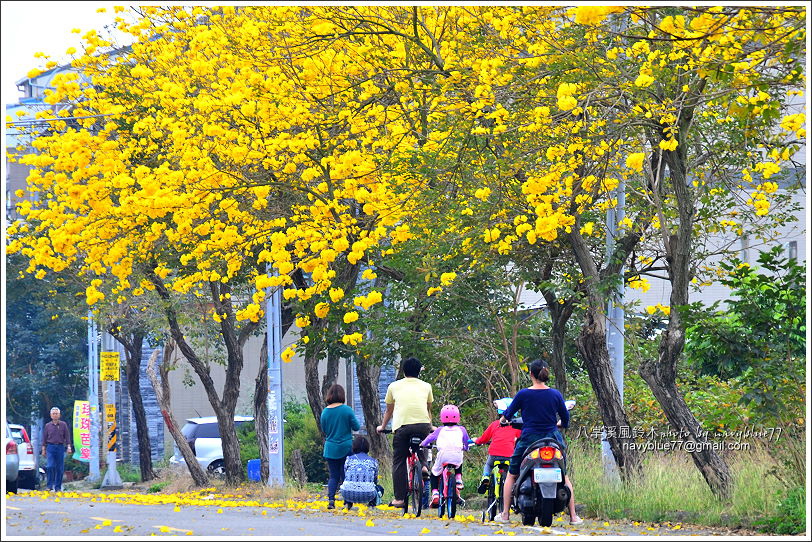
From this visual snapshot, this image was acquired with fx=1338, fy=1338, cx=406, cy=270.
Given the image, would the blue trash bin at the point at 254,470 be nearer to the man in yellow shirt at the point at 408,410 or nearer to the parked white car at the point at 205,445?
the parked white car at the point at 205,445

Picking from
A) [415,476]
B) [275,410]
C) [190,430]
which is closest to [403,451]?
[415,476]

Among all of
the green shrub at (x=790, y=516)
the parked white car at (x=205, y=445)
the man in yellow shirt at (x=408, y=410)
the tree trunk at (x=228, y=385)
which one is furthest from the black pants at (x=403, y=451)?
the parked white car at (x=205, y=445)

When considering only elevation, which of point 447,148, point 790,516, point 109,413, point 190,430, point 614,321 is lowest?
point 790,516

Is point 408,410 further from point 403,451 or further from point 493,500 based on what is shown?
point 493,500

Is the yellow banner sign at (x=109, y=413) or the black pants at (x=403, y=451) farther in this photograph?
the yellow banner sign at (x=109, y=413)

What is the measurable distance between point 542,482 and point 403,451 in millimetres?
2664

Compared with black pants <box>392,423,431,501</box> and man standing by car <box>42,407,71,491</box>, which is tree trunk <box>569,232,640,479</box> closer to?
black pants <box>392,423,431,501</box>

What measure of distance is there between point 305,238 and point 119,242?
3.57m

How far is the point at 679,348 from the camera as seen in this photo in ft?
47.4

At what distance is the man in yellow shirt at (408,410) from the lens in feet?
44.2

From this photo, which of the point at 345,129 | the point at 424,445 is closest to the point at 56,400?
the point at 345,129

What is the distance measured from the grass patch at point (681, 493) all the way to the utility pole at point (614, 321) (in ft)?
0.63

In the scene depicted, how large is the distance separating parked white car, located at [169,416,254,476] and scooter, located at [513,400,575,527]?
71.4 feet

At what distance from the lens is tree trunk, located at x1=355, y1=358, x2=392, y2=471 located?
69.9 feet
